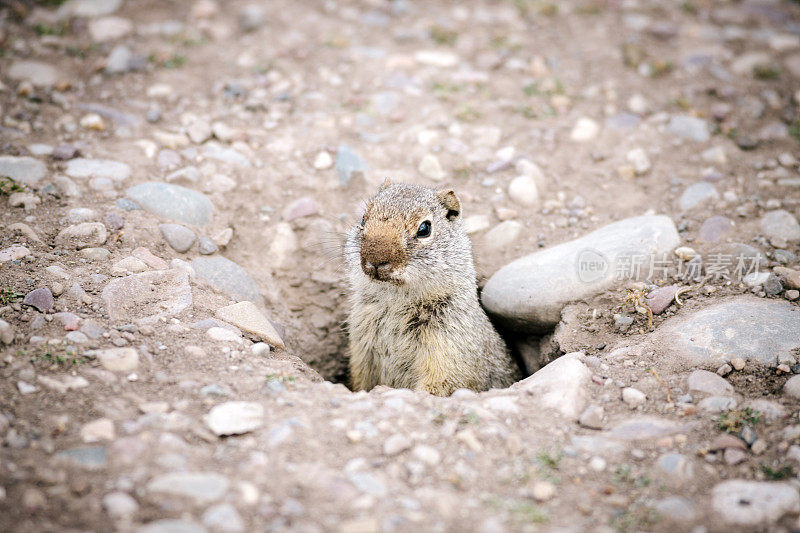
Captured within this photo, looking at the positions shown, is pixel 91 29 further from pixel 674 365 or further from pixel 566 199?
pixel 674 365

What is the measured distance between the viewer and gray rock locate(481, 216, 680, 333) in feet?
16.7

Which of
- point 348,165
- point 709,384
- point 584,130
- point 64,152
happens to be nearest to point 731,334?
point 709,384

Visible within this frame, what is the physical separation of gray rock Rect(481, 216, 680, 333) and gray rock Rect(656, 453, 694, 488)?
1.91 m

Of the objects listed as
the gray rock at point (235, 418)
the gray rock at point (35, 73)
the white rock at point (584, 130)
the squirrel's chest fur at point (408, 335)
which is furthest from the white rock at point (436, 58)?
the gray rock at point (235, 418)

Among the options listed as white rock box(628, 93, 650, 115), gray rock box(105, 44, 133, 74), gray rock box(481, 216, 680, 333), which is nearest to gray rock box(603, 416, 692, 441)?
gray rock box(481, 216, 680, 333)

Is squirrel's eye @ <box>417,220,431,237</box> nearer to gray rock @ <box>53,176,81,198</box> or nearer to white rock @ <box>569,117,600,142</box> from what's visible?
white rock @ <box>569,117,600,142</box>

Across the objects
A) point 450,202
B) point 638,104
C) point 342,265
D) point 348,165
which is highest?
point 638,104

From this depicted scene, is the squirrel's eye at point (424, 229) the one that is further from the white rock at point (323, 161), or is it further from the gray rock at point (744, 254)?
the gray rock at point (744, 254)

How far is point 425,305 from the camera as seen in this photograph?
5082 millimetres

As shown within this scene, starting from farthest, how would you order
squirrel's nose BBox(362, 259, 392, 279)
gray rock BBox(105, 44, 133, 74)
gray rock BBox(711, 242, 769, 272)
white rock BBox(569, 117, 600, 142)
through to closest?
gray rock BBox(105, 44, 133, 74) → white rock BBox(569, 117, 600, 142) → gray rock BBox(711, 242, 769, 272) → squirrel's nose BBox(362, 259, 392, 279)

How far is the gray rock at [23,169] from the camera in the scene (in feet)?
16.6

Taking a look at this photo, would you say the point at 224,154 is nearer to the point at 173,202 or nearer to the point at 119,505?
the point at 173,202

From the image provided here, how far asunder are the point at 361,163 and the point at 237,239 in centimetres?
143

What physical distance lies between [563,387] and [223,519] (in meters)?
2.20
